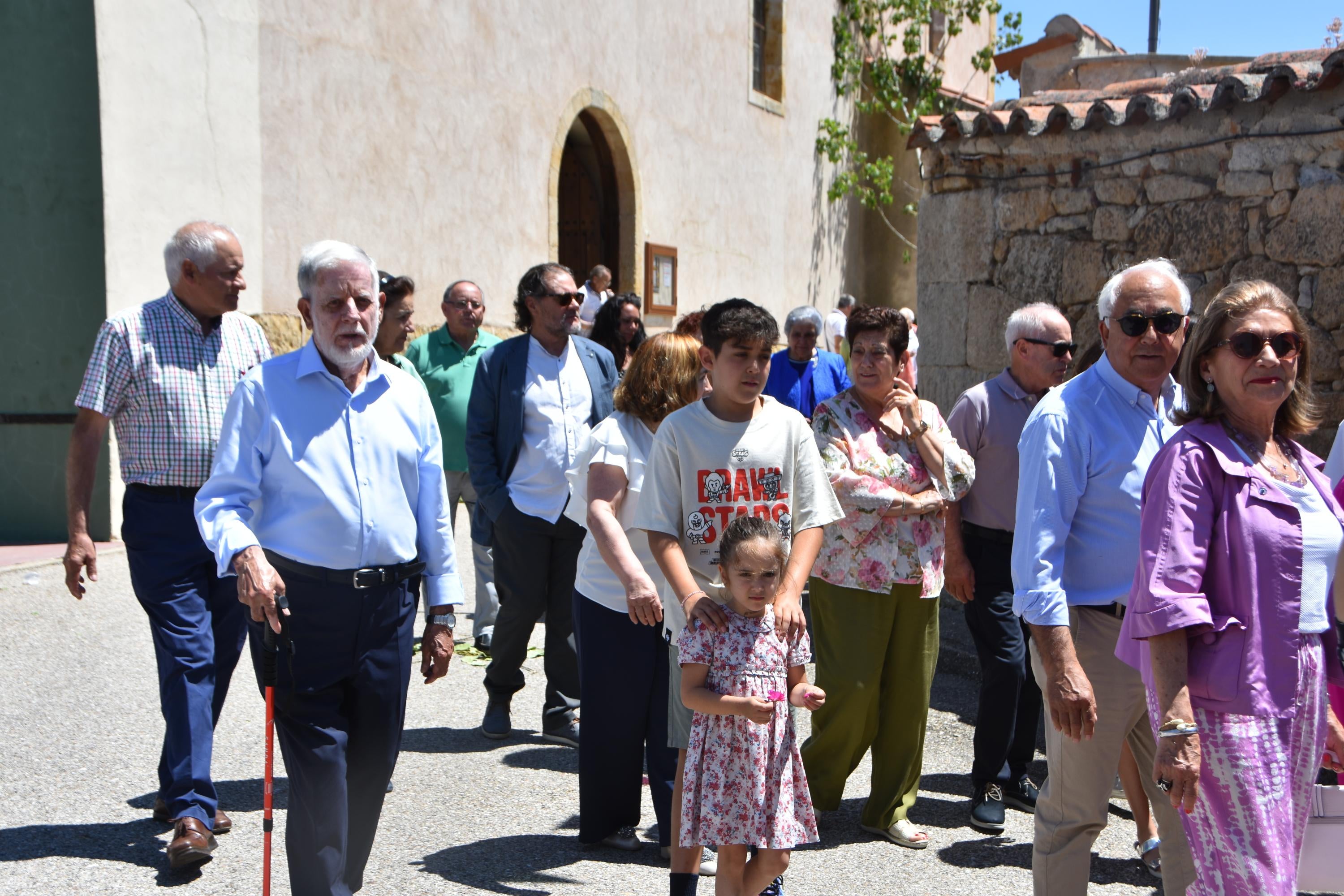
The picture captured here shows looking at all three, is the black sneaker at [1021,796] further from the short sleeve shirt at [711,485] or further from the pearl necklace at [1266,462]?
the pearl necklace at [1266,462]

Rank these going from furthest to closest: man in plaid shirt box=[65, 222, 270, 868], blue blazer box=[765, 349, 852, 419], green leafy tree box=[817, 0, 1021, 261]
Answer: green leafy tree box=[817, 0, 1021, 261] → blue blazer box=[765, 349, 852, 419] → man in plaid shirt box=[65, 222, 270, 868]

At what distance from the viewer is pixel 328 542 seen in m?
3.23

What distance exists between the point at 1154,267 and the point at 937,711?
10.2 feet

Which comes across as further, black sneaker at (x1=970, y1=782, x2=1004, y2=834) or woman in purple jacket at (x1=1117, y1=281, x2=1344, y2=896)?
black sneaker at (x1=970, y1=782, x2=1004, y2=834)

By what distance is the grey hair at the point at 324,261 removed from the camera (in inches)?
129

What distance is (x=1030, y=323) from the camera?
181 inches

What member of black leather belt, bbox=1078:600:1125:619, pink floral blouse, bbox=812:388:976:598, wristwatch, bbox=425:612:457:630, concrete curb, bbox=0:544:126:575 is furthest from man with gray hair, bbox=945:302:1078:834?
concrete curb, bbox=0:544:126:575

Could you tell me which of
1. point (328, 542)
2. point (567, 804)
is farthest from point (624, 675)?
point (328, 542)

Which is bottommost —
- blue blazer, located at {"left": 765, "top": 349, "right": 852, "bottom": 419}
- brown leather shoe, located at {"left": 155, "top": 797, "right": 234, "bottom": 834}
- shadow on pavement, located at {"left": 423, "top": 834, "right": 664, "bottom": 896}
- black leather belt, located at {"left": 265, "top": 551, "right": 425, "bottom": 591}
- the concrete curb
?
shadow on pavement, located at {"left": 423, "top": 834, "right": 664, "bottom": 896}

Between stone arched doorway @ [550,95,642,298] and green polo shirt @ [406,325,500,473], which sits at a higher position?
stone arched doorway @ [550,95,642,298]

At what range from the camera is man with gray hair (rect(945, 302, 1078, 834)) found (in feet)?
14.9

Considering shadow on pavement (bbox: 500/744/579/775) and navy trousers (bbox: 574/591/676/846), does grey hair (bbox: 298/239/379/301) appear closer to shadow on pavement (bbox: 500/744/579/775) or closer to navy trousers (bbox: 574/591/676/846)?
navy trousers (bbox: 574/591/676/846)

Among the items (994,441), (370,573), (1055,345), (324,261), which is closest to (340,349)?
(324,261)

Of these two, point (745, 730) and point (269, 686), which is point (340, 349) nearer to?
point (269, 686)
